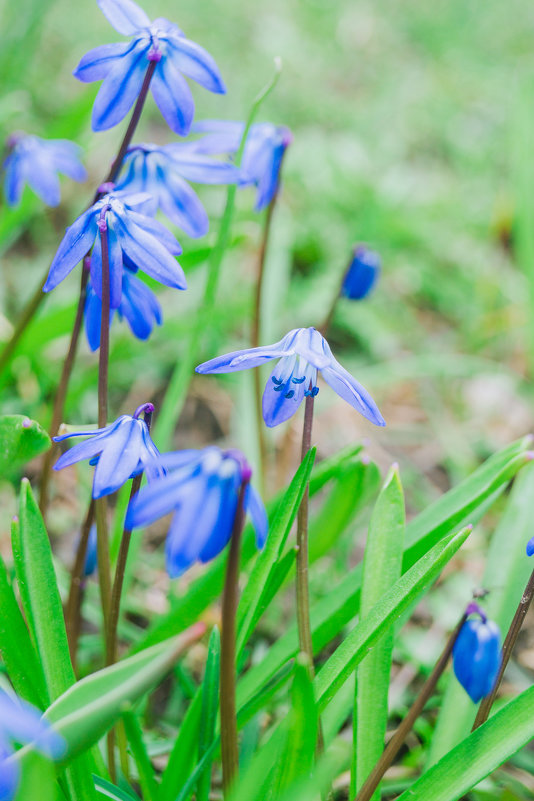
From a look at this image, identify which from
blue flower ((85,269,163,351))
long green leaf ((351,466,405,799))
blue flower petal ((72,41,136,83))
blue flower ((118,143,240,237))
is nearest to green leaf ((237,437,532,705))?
long green leaf ((351,466,405,799))

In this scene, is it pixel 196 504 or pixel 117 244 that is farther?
pixel 117 244

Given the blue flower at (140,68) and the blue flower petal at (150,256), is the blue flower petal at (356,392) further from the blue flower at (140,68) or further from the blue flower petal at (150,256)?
the blue flower at (140,68)

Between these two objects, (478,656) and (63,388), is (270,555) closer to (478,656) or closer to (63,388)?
(478,656)

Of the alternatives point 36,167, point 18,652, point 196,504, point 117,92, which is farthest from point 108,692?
point 36,167

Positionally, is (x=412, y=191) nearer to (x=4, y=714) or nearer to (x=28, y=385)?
(x=28, y=385)

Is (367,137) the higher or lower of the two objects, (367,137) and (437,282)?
the higher

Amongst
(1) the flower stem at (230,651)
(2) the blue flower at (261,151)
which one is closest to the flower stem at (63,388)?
(2) the blue flower at (261,151)

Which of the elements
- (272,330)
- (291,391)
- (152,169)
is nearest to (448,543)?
(291,391)
